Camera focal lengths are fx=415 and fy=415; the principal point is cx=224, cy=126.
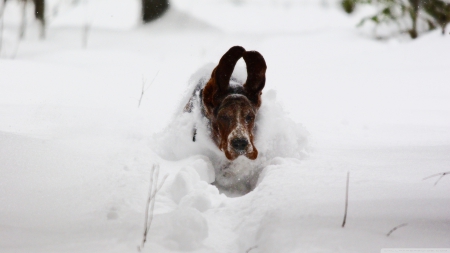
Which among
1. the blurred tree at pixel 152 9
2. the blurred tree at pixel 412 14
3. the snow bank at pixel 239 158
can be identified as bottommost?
the snow bank at pixel 239 158

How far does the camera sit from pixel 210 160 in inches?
142

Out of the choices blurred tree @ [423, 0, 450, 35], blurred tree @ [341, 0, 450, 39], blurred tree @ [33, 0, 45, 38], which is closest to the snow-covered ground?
Result: blurred tree @ [423, 0, 450, 35]

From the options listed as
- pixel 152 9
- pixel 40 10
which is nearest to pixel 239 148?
pixel 40 10

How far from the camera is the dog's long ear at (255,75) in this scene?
3531 millimetres

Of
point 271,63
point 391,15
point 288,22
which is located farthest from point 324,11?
point 271,63

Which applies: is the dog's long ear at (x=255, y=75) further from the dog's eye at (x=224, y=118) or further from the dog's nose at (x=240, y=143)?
the dog's nose at (x=240, y=143)

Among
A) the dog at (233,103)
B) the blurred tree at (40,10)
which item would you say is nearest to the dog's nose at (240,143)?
the dog at (233,103)

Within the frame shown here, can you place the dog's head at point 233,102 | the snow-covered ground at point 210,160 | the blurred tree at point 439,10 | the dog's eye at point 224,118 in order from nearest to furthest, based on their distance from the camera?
the snow-covered ground at point 210,160
the dog's head at point 233,102
the dog's eye at point 224,118
the blurred tree at point 439,10

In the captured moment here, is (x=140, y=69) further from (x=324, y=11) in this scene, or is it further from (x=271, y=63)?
(x=324, y=11)

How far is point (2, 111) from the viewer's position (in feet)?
13.3

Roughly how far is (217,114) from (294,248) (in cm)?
187

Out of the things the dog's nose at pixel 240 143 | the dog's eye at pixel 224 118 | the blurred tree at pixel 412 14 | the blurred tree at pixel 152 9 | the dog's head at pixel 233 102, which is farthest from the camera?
the blurred tree at pixel 152 9

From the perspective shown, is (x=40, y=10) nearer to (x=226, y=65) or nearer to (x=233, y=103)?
(x=226, y=65)

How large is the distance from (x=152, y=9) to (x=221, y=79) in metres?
10.3
